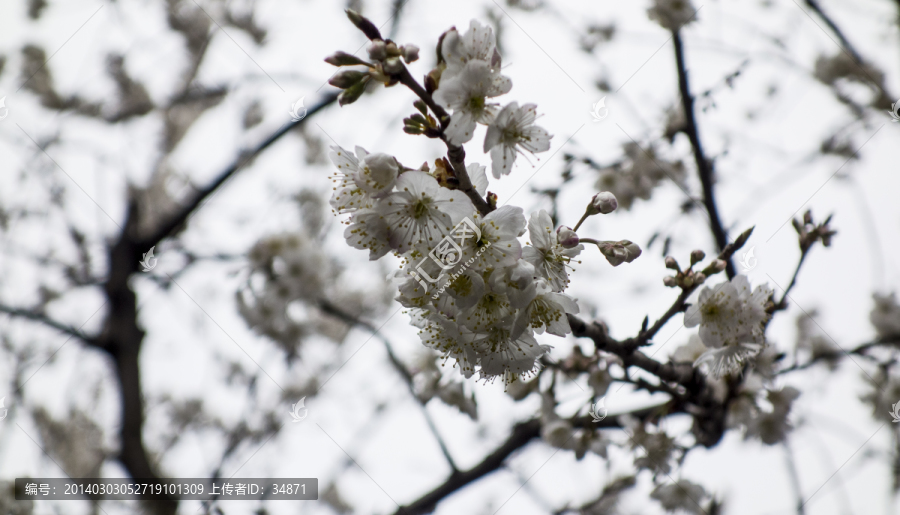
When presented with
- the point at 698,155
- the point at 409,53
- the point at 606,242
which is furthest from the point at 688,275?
the point at 698,155

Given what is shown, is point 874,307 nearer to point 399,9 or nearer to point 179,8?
point 399,9

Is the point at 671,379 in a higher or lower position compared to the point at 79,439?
lower

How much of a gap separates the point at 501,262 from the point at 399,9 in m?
2.91

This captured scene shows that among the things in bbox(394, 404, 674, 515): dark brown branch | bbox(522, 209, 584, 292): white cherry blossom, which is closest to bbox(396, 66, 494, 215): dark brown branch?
bbox(522, 209, 584, 292): white cherry blossom

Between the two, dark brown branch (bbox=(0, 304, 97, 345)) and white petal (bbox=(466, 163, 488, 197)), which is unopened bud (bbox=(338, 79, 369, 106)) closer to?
white petal (bbox=(466, 163, 488, 197))

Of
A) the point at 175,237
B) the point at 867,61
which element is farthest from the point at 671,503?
the point at 175,237

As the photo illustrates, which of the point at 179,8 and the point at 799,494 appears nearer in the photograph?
the point at 799,494

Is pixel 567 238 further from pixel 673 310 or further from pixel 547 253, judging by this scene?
pixel 673 310

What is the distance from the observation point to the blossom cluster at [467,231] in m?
1.03

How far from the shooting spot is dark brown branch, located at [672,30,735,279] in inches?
78.1

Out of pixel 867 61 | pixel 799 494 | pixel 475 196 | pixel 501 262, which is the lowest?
pixel 799 494

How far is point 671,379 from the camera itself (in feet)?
4.85

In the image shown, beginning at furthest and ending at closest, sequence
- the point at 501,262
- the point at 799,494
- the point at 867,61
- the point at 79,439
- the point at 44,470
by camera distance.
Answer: the point at 79,439 < the point at 44,470 < the point at 867,61 < the point at 799,494 < the point at 501,262

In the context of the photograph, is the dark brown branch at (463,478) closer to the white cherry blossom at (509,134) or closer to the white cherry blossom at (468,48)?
the white cherry blossom at (509,134)
